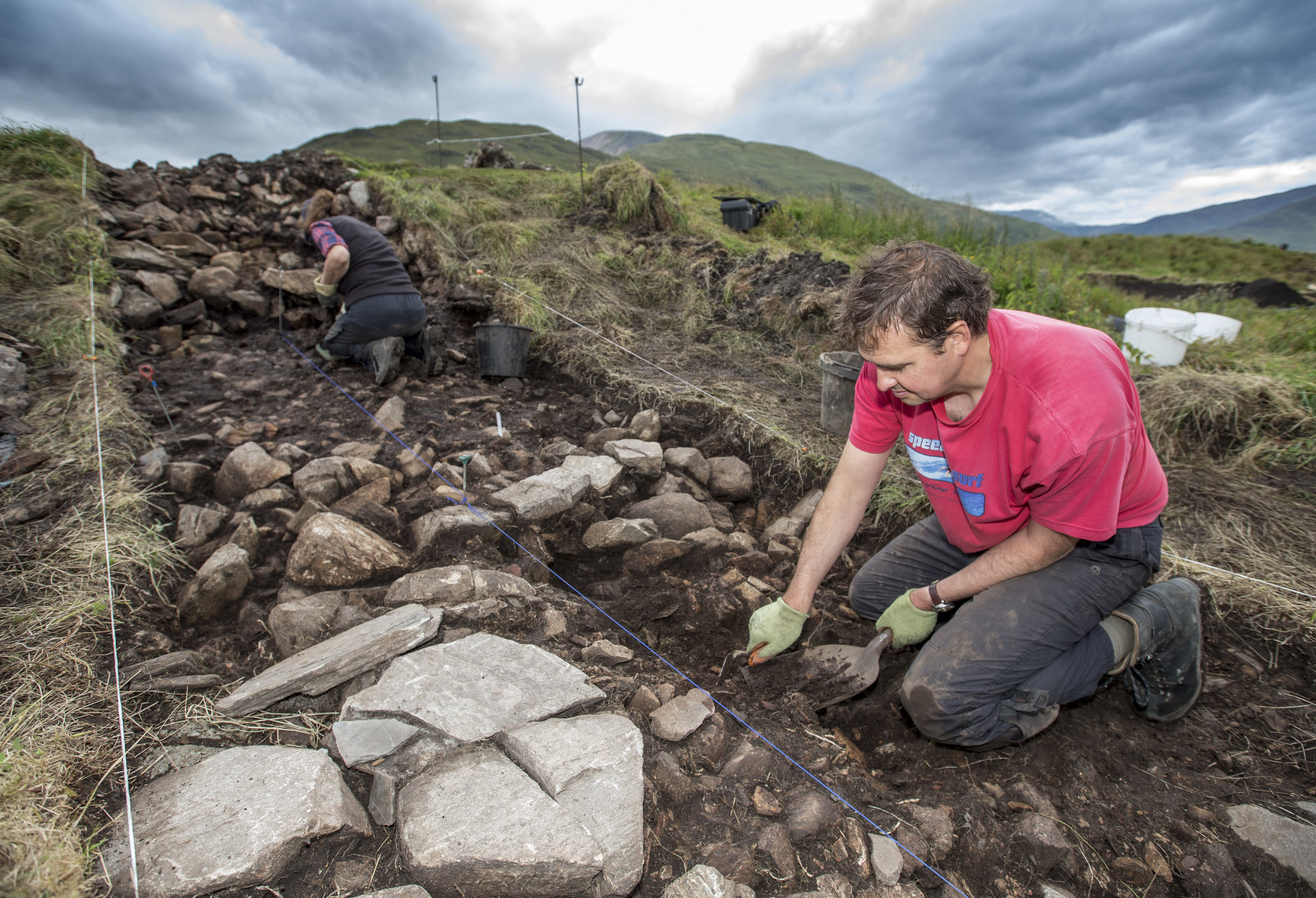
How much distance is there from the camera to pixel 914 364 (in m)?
1.59

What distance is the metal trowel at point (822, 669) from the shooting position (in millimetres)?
2006

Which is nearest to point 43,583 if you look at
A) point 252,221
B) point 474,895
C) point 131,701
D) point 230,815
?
point 131,701

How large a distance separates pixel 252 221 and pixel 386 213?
124 cm

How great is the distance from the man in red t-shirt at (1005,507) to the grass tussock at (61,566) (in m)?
1.81

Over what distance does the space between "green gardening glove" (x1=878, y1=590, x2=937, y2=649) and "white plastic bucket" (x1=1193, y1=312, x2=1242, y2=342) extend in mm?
3722

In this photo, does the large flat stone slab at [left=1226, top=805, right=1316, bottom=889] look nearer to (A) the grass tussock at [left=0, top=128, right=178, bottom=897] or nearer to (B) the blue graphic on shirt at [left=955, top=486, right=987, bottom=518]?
(B) the blue graphic on shirt at [left=955, top=486, right=987, bottom=518]

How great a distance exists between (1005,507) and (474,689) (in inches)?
66.2

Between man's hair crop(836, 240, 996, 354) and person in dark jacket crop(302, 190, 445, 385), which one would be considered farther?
person in dark jacket crop(302, 190, 445, 385)

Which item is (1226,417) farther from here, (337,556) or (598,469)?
(337,556)

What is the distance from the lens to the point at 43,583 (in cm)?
210

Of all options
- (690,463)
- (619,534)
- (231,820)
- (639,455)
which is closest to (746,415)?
(690,463)

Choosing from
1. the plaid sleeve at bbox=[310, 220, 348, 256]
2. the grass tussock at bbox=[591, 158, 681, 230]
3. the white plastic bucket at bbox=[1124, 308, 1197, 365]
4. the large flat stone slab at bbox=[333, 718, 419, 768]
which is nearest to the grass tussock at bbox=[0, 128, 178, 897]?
the large flat stone slab at bbox=[333, 718, 419, 768]

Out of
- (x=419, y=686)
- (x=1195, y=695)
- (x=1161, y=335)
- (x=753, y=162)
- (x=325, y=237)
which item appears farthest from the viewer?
(x=753, y=162)

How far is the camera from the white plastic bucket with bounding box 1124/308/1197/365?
4074 mm
